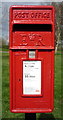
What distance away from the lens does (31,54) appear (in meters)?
3.49

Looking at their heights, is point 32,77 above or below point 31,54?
below

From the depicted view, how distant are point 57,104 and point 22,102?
2.34 metres

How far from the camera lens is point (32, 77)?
139 inches

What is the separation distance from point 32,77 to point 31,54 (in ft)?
0.98

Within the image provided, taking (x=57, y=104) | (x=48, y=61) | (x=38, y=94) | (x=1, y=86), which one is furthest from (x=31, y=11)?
(x=1, y=86)

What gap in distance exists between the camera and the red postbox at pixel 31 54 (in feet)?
11.4

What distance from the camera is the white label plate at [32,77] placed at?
3504 mm

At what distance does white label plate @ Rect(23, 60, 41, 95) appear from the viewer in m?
3.50

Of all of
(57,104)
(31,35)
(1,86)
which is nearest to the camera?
(31,35)

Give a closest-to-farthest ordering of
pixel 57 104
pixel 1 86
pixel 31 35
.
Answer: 1. pixel 31 35
2. pixel 57 104
3. pixel 1 86

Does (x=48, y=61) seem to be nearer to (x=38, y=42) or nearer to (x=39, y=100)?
(x=38, y=42)

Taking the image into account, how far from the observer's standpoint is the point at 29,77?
3.52 metres

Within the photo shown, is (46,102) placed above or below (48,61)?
below

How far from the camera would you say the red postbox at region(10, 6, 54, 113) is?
346 centimetres
